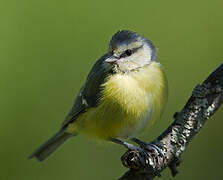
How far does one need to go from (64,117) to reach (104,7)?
0.98m

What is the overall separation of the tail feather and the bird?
227 millimetres

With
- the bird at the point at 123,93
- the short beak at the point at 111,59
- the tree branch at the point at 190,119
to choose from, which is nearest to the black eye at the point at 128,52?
the bird at the point at 123,93

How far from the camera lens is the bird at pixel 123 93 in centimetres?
297

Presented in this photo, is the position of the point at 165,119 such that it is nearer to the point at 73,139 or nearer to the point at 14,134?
the point at 73,139

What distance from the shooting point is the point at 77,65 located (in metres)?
3.59

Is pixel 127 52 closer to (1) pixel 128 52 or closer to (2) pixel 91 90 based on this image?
(1) pixel 128 52

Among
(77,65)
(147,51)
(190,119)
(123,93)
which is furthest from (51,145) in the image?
(190,119)

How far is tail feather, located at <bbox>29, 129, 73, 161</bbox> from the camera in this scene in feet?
11.8

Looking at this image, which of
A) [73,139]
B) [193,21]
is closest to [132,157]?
[73,139]

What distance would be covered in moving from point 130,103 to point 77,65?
2.73 ft

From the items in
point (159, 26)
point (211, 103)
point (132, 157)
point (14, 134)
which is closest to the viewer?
point (132, 157)

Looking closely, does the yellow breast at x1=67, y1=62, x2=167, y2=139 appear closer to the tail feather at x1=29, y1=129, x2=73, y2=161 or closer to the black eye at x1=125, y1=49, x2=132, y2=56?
the black eye at x1=125, y1=49, x2=132, y2=56

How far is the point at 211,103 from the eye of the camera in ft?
9.01

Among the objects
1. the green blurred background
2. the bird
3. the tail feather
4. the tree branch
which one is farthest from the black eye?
the tail feather
